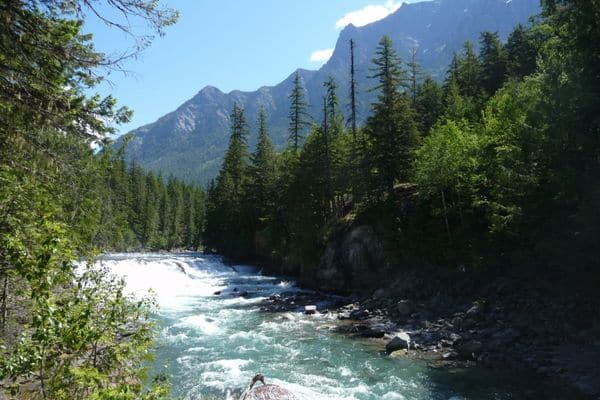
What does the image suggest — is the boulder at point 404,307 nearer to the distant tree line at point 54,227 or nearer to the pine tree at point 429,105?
the distant tree line at point 54,227

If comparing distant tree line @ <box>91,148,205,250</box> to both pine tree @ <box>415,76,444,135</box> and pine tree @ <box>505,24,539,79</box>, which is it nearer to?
pine tree @ <box>415,76,444,135</box>

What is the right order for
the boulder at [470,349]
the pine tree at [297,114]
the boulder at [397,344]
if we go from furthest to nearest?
1. the pine tree at [297,114]
2. the boulder at [397,344]
3. the boulder at [470,349]

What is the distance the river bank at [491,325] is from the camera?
14.6 meters

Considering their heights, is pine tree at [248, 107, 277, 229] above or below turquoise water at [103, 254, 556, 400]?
above

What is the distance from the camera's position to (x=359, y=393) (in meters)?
13.4

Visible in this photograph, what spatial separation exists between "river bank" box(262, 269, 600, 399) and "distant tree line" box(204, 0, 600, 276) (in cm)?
157

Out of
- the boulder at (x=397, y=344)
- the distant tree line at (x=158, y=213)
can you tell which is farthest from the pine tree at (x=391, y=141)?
the distant tree line at (x=158, y=213)

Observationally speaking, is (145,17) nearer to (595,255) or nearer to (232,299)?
(595,255)

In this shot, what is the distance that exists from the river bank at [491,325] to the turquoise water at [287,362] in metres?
1.13

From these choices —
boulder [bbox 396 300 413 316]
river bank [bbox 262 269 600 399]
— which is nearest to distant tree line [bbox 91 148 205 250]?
river bank [bbox 262 269 600 399]

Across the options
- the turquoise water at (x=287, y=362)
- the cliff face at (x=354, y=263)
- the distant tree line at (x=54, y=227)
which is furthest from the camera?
the cliff face at (x=354, y=263)

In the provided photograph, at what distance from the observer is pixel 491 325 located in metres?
18.7

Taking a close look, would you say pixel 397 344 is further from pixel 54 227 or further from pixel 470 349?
pixel 54 227

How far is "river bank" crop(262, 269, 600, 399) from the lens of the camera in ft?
47.8
